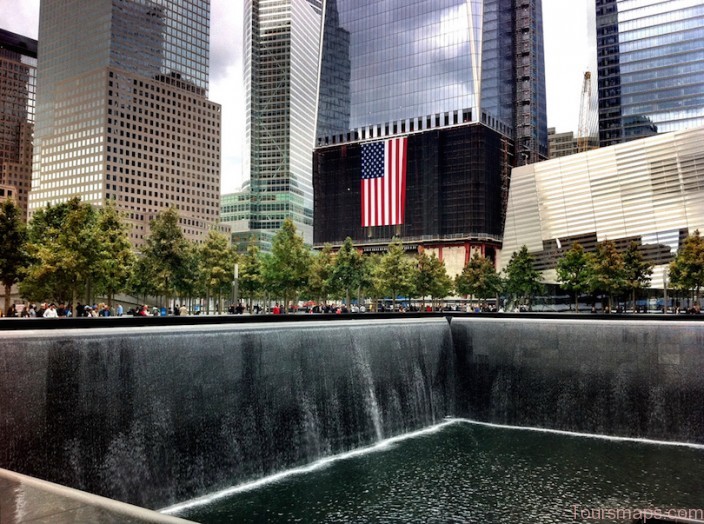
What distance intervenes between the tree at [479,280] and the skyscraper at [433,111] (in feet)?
102

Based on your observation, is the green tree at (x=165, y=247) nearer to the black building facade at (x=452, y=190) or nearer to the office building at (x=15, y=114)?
the black building facade at (x=452, y=190)

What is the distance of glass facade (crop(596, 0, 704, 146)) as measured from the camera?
107875 millimetres

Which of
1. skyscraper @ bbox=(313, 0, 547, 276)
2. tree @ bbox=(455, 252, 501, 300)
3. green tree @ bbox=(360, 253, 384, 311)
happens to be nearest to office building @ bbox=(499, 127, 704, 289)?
tree @ bbox=(455, 252, 501, 300)

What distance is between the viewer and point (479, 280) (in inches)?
3196

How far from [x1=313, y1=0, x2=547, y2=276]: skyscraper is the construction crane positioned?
5044 cm

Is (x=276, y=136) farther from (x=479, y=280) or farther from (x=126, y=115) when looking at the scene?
(x=479, y=280)

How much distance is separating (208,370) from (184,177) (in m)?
170

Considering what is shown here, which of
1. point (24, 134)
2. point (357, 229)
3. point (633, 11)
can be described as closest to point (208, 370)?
point (357, 229)

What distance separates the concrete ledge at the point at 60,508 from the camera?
4688 mm

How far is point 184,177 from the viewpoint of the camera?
582 ft

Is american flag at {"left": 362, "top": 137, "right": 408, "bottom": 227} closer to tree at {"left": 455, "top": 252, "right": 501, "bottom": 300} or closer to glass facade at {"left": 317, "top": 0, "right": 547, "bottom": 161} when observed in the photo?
glass facade at {"left": 317, "top": 0, "right": 547, "bottom": 161}

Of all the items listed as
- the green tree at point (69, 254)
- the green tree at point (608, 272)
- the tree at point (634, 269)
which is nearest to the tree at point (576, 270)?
the green tree at point (608, 272)

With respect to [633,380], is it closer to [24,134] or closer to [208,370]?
[208,370]

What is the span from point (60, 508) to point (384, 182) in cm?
12090
